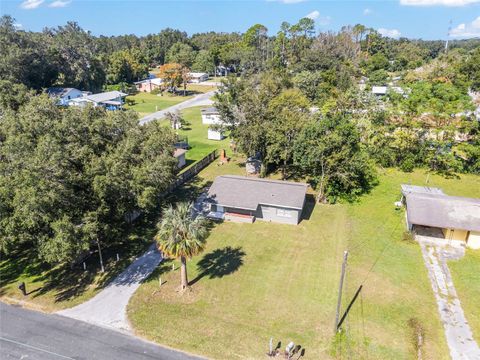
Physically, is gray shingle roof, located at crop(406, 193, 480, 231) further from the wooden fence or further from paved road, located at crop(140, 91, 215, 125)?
paved road, located at crop(140, 91, 215, 125)

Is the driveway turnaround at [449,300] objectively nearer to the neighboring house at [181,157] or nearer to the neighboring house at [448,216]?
the neighboring house at [448,216]

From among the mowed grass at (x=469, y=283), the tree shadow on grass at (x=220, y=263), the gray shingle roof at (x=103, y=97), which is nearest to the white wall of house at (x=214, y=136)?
the tree shadow on grass at (x=220, y=263)

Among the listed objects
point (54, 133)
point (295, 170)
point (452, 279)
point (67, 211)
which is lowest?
point (452, 279)

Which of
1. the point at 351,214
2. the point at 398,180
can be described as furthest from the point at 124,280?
the point at 398,180

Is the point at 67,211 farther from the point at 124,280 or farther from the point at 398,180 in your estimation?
the point at 398,180

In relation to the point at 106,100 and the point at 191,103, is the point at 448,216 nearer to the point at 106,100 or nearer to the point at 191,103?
the point at 191,103

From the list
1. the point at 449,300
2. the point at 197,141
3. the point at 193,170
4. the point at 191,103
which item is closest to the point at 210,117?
the point at 197,141
